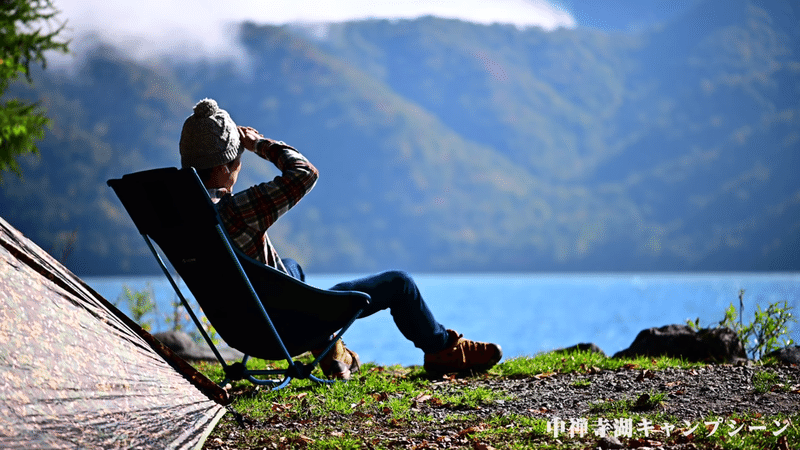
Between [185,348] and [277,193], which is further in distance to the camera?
[185,348]

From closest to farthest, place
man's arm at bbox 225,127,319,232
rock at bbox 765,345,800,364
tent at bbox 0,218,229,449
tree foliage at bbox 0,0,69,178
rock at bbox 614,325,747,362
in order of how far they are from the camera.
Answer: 1. tent at bbox 0,218,229,449
2. man's arm at bbox 225,127,319,232
3. rock at bbox 765,345,800,364
4. rock at bbox 614,325,747,362
5. tree foliage at bbox 0,0,69,178

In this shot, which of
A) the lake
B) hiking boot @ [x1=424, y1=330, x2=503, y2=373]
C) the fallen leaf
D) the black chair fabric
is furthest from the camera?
the lake

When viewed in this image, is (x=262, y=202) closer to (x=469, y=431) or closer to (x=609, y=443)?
(x=469, y=431)

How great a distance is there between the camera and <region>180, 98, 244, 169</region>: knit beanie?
3.97 metres

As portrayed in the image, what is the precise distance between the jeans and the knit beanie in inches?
37.0

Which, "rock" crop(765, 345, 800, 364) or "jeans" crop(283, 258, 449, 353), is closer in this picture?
"jeans" crop(283, 258, 449, 353)

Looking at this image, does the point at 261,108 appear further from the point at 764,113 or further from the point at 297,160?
the point at 297,160

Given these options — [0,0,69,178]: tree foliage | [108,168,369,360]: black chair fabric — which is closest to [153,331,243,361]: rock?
[108,168,369,360]: black chair fabric

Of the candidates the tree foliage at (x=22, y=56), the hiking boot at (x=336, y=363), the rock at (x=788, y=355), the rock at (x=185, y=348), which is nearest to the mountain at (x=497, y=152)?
the tree foliage at (x=22, y=56)

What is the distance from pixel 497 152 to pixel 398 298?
17127 cm

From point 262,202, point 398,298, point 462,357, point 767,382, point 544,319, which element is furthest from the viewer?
point 544,319

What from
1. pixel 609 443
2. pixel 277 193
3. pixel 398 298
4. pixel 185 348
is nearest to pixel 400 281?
pixel 398 298

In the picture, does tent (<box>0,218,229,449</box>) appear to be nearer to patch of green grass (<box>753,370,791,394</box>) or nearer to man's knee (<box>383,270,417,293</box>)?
man's knee (<box>383,270,417,293</box>)

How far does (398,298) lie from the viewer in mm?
4559
